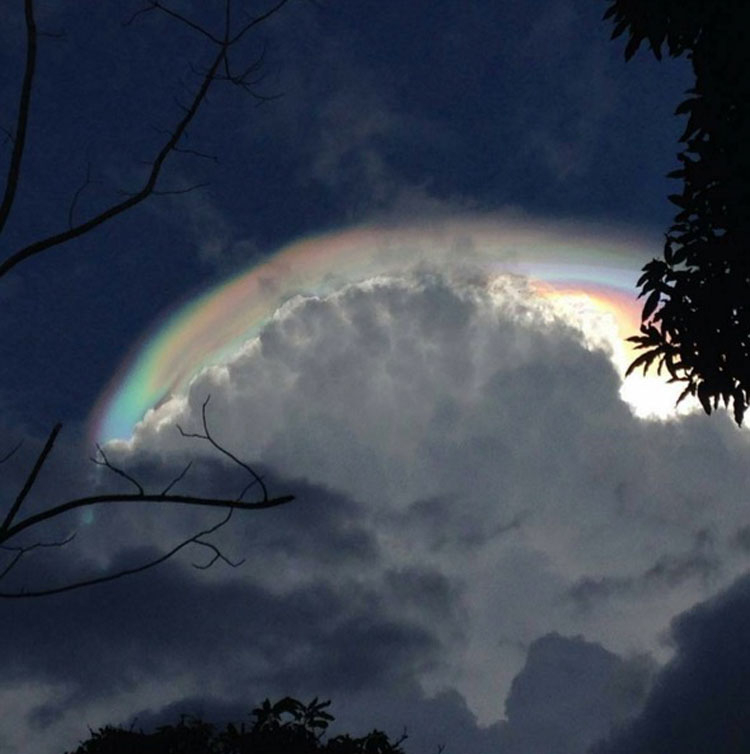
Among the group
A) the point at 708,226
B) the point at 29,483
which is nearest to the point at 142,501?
the point at 29,483

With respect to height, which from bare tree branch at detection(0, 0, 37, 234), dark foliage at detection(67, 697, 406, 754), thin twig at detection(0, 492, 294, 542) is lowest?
thin twig at detection(0, 492, 294, 542)

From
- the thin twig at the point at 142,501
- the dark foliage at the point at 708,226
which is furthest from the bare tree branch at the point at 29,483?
the dark foliage at the point at 708,226

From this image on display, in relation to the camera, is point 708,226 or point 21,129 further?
point 708,226

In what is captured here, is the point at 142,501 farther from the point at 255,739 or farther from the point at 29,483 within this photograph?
the point at 255,739

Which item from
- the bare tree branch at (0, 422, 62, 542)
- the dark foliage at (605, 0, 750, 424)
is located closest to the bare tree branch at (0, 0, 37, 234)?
the bare tree branch at (0, 422, 62, 542)

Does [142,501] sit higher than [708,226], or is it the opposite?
[708,226]

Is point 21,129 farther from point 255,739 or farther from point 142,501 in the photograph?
point 255,739

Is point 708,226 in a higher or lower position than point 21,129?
higher

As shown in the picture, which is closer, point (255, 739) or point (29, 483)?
point (29, 483)

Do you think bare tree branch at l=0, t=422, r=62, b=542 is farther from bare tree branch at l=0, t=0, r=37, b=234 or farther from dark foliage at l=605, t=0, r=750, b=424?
dark foliage at l=605, t=0, r=750, b=424

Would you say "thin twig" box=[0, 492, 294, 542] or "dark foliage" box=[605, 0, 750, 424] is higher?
"dark foliage" box=[605, 0, 750, 424]
